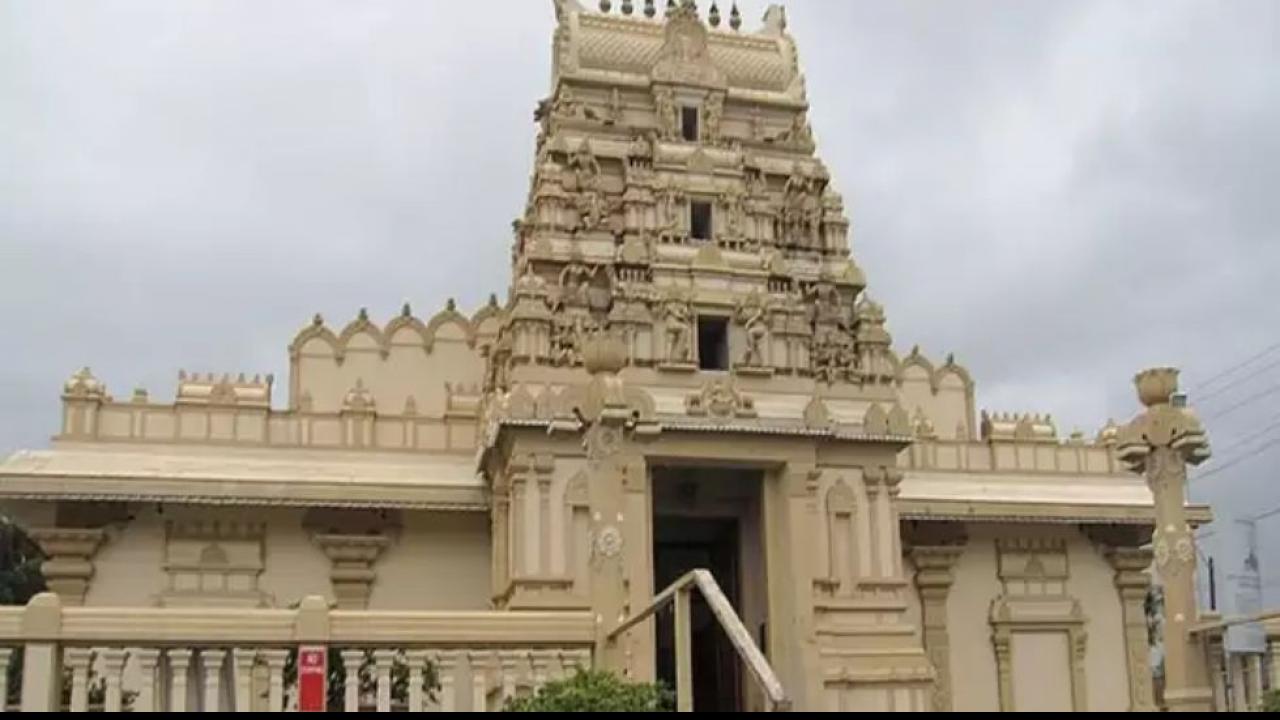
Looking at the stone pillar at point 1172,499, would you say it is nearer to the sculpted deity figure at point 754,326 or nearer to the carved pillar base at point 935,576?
the sculpted deity figure at point 754,326

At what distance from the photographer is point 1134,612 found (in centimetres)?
2208

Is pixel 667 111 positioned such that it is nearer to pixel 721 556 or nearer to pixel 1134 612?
pixel 721 556

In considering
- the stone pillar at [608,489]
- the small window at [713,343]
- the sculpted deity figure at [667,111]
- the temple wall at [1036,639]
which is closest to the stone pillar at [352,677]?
the stone pillar at [608,489]

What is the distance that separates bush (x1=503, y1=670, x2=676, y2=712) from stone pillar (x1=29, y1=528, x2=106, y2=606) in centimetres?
1178

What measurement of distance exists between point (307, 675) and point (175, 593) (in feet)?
36.8

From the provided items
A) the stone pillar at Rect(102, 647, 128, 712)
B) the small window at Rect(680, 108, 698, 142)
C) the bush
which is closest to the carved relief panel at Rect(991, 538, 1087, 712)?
the small window at Rect(680, 108, 698, 142)

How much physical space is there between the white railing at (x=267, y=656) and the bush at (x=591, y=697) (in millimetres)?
395

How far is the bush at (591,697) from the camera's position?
26.8ft

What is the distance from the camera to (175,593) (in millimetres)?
18734

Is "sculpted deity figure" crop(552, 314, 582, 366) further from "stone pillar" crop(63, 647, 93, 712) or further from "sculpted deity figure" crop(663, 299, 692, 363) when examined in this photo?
"stone pillar" crop(63, 647, 93, 712)

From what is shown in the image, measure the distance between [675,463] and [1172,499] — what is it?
8831 mm

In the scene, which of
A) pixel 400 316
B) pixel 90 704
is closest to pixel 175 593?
pixel 400 316

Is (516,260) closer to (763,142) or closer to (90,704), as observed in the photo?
(763,142)

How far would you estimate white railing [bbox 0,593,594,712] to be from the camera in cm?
833
